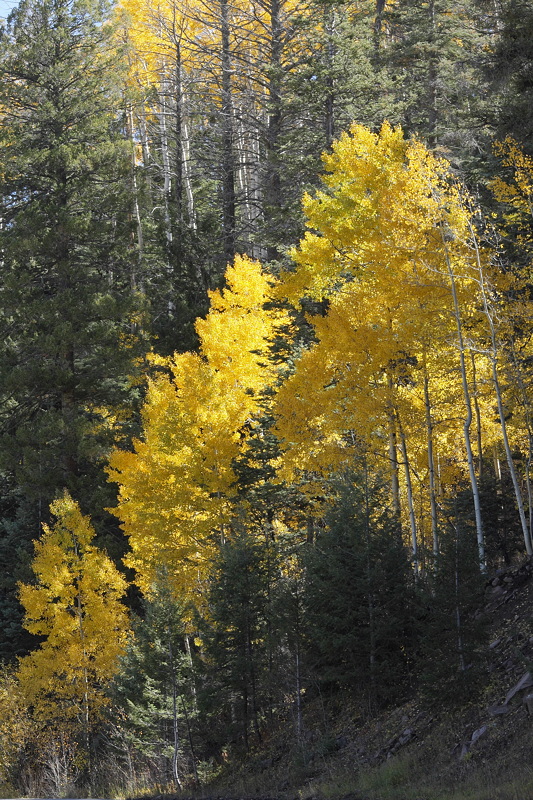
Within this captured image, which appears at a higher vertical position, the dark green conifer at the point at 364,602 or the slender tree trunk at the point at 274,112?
the slender tree trunk at the point at 274,112

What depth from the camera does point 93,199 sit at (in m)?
29.7

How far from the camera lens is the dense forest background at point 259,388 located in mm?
15766

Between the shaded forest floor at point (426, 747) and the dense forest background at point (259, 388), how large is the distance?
1.80ft

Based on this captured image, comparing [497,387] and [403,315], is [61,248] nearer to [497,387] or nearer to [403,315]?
[403,315]

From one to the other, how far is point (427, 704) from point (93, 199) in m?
21.8

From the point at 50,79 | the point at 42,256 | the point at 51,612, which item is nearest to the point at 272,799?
the point at 51,612

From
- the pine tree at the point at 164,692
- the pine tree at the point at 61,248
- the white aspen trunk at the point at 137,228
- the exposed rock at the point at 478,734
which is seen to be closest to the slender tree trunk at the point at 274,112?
the white aspen trunk at the point at 137,228

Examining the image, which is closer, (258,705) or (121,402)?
(258,705)

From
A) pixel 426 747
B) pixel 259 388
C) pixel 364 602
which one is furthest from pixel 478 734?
pixel 259 388

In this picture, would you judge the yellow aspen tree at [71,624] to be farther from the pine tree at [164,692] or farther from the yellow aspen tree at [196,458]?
the pine tree at [164,692]

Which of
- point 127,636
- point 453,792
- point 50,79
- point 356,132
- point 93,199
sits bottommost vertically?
point 453,792

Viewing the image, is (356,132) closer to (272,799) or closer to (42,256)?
(42,256)

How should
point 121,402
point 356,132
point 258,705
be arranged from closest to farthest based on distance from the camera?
1. point 258,705
2. point 356,132
3. point 121,402

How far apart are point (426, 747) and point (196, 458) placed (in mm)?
11856
